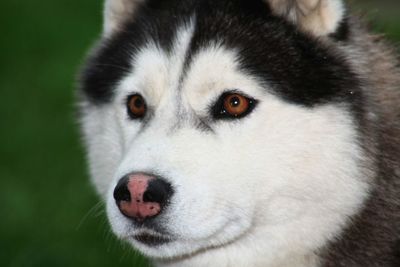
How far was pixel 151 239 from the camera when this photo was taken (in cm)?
455

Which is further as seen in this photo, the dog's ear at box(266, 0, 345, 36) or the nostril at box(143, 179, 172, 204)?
the dog's ear at box(266, 0, 345, 36)

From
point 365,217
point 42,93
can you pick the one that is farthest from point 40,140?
point 365,217

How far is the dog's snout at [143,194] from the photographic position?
4.33 metres

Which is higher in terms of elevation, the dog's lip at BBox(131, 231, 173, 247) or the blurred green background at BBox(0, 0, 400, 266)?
the dog's lip at BBox(131, 231, 173, 247)

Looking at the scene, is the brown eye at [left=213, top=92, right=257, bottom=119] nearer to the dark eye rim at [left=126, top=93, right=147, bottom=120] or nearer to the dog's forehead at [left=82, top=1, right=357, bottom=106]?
the dog's forehead at [left=82, top=1, right=357, bottom=106]

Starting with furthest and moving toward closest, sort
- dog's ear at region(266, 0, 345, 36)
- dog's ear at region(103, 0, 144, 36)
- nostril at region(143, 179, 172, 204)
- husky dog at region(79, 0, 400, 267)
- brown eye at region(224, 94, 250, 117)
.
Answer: dog's ear at region(103, 0, 144, 36) → dog's ear at region(266, 0, 345, 36) → brown eye at region(224, 94, 250, 117) → husky dog at region(79, 0, 400, 267) → nostril at region(143, 179, 172, 204)

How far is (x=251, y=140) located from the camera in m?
4.55

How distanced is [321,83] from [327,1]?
431mm

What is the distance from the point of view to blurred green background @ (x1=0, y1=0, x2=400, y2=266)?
7.18 m

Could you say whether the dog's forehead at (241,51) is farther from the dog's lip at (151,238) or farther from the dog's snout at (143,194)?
the dog's lip at (151,238)

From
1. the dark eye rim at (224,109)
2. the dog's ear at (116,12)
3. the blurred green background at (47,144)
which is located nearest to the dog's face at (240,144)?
the dark eye rim at (224,109)

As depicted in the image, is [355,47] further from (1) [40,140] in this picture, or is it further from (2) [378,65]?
(1) [40,140]

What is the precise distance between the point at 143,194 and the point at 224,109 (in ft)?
2.03

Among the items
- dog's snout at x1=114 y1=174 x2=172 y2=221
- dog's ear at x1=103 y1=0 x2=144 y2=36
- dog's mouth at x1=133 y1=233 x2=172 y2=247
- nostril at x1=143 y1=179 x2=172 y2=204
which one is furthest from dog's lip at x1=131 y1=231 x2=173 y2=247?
dog's ear at x1=103 y1=0 x2=144 y2=36
